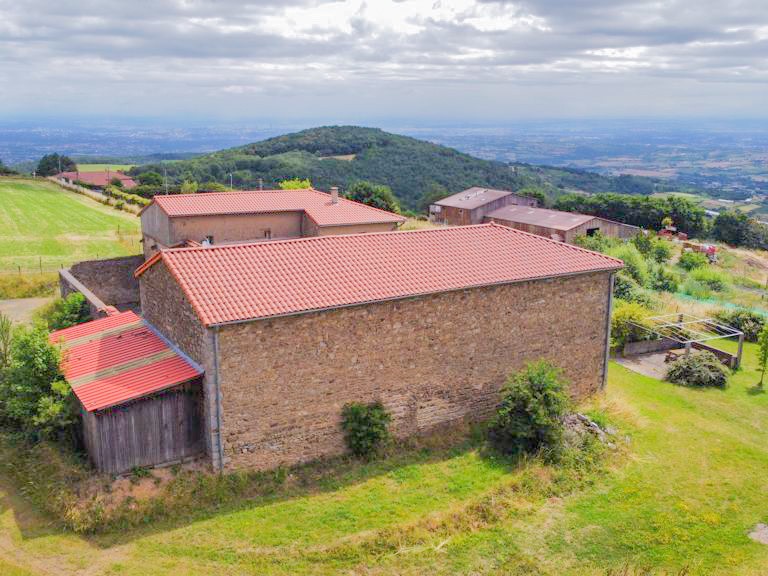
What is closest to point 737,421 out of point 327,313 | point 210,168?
point 327,313

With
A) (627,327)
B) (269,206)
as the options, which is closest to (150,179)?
(269,206)

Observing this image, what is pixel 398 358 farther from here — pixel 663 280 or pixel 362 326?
pixel 663 280

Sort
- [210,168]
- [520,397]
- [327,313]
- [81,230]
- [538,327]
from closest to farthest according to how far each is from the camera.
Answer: [327,313], [520,397], [538,327], [81,230], [210,168]

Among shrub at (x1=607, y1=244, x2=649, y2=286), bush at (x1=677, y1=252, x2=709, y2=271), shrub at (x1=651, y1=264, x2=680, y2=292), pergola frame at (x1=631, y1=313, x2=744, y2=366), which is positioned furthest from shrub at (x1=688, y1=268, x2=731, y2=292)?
pergola frame at (x1=631, y1=313, x2=744, y2=366)

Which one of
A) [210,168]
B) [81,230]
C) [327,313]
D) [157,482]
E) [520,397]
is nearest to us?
[157,482]

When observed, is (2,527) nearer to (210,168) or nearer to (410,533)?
(410,533)

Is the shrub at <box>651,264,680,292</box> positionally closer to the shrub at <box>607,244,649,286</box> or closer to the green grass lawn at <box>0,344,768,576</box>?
the shrub at <box>607,244,649,286</box>

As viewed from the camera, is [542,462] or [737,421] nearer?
[542,462]

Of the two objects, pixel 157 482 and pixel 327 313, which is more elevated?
pixel 327 313
